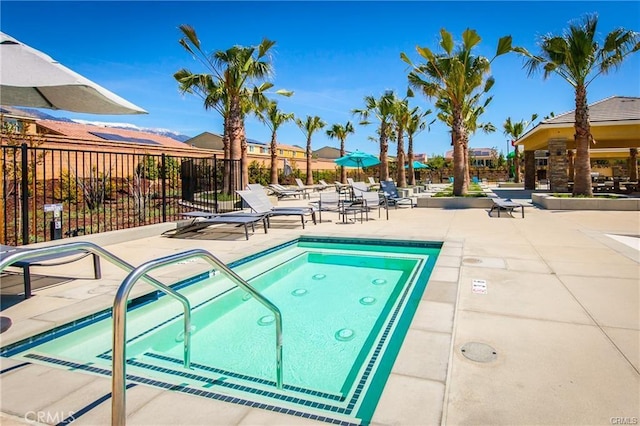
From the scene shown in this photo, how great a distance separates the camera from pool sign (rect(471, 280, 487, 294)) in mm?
3941

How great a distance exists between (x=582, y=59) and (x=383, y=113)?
12.1 m

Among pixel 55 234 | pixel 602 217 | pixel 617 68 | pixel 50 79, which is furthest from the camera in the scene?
pixel 617 68

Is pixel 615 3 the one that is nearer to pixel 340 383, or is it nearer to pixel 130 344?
pixel 340 383

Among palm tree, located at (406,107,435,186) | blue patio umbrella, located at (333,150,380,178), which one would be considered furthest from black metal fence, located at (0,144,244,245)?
palm tree, located at (406,107,435,186)

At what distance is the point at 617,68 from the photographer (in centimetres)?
1195

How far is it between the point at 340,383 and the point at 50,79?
12.2 ft

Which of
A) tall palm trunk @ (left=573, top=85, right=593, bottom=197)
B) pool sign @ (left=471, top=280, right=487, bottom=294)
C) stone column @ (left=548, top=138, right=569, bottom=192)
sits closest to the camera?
pool sign @ (left=471, top=280, right=487, bottom=294)

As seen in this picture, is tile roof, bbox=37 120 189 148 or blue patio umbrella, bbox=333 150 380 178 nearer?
blue patio umbrella, bbox=333 150 380 178

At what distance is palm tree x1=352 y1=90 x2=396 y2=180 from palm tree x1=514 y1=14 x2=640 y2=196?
33.4ft

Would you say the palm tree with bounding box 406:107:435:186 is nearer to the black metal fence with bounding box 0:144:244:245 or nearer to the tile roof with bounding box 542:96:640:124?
the tile roof with bounding box 542:96:640:124

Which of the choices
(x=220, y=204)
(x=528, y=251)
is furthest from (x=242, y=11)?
(x=528, y=251)

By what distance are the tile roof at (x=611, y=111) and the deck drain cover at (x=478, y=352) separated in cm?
1846

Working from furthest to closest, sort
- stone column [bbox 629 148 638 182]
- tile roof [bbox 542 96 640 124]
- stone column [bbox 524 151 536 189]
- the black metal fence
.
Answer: stone column [bbox 524 151 536 189] → stone column [bbox 629 148 638 182] → tile roof [bbox 542 96 640 124] → the black metal fence

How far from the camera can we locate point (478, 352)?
2609mm
